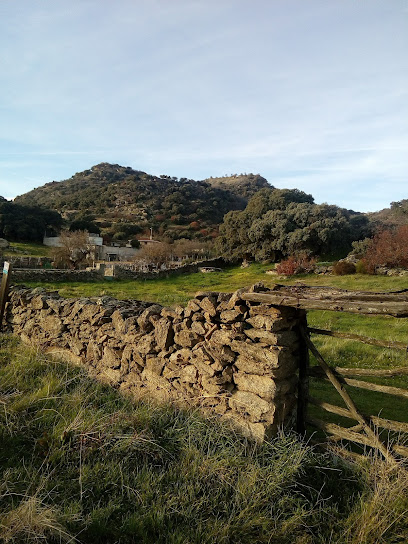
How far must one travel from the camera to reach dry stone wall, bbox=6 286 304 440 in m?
4.54

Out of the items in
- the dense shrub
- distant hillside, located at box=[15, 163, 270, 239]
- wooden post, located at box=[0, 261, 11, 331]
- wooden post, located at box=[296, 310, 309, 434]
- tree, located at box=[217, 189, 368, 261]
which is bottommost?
wooden post, located at box=[296, 310, 309, 434]

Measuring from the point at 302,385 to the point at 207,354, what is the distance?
4.41 feet

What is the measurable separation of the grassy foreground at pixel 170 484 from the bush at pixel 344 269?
21.1 m

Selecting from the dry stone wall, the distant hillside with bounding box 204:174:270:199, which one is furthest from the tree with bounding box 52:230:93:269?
the distant hillside with bounding box 204:174:270:199

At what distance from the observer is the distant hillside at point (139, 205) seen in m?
67.2

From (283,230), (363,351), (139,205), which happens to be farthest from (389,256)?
(139,205)

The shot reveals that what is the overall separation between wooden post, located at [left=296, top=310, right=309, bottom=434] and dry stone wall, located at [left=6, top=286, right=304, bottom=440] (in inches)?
2.8

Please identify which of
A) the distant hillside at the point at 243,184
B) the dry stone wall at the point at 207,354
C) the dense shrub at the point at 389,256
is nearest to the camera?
the dry stone wall at the point at 207,354

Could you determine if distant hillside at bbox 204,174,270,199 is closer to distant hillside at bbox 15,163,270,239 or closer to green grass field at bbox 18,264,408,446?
distant hillside at bbox 15,163,270,239

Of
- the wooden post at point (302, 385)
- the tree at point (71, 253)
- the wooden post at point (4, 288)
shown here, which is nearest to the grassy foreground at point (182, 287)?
the wooden post at point (4, 288)

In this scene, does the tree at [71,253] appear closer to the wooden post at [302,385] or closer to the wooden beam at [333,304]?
the wooden post at [302,385]

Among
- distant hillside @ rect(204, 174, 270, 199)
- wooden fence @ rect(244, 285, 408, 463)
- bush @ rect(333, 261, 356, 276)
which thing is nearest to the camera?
wooden fence @ rect(244, 285, 408, 463)

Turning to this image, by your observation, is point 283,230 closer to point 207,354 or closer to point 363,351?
point 363,351

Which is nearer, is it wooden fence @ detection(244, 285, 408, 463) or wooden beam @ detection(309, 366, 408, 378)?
wooden fence @ detection(244, 285, 408, 463)
